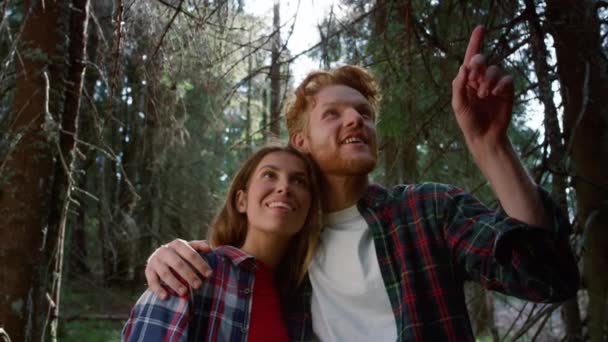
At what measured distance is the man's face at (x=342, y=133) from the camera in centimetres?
210

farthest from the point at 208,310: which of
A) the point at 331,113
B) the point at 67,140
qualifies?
the point at 67,140

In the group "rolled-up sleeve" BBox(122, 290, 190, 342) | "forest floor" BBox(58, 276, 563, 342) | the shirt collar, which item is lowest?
"forest floor" BBox(58, 276, 563, 342)

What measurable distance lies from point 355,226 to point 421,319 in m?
0.49

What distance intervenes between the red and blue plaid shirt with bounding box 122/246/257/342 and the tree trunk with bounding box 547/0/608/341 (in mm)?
1550

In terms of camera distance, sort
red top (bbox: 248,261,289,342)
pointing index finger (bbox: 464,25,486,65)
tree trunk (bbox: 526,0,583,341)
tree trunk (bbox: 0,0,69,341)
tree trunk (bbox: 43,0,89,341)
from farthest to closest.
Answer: tree trunk (bbox: 43,0,89,341)
tree trunk (bbox: 0,0,69,341)
tree trunk (bbox: 526,0,583,341)
red top (bbox: 248,261,289,342)
pointing index finger (bbox: 464,25,486,65)

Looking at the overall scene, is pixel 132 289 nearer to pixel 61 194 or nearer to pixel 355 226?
pixel 61 194

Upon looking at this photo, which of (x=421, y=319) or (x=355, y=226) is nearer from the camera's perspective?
(x=421, y=319)

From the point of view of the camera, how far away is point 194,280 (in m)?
1.73

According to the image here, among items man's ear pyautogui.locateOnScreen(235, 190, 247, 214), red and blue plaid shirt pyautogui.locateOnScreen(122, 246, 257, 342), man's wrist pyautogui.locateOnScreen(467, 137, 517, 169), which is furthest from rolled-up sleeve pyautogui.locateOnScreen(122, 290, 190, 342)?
man's wrist pyautogui.locateOnScreen(467, 137, 517, 169)

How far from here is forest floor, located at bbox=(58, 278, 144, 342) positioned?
26.1ft

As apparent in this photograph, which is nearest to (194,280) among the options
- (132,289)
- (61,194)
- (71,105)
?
(61,194)

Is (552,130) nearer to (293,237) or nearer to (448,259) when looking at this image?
(448,259)

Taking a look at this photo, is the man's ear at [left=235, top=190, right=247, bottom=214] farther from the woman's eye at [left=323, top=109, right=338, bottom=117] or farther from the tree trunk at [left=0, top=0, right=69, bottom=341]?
the tree trunk at [left=0, top=0, right=69, bottom=341]

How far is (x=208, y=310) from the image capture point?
1.77 metres
